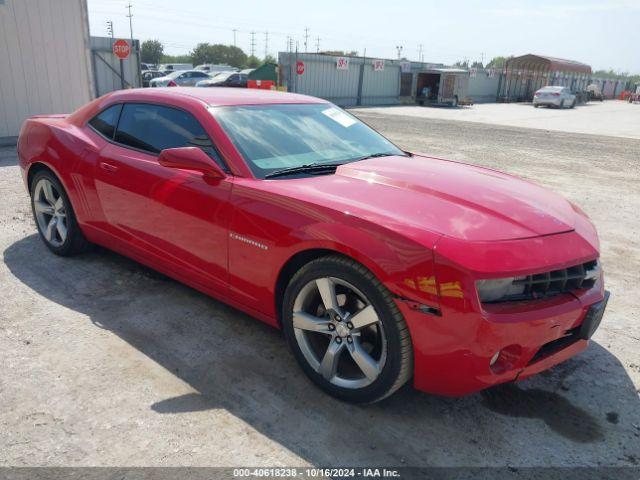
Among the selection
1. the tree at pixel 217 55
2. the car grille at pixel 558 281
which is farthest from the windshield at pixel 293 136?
the tree at pixel 217 55

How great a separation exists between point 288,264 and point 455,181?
3.77 feet

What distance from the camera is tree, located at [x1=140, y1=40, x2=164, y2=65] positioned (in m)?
87.1

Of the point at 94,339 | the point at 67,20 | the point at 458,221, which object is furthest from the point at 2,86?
the point at 458,221

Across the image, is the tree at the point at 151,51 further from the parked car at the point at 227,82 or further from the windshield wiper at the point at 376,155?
the windshield wiper at the point at 376,155

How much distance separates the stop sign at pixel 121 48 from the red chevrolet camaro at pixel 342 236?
44.9 feet

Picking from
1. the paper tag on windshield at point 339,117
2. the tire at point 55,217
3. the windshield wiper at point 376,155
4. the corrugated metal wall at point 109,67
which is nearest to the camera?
the windshield wiper at point 376,155

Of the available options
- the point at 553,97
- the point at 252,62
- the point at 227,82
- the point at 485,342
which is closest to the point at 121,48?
the point at 227,82

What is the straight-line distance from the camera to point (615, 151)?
46.9ft

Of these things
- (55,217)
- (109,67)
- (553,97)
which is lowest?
(553,97)

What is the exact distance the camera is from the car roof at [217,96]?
3514mm

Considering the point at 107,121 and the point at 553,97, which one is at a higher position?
the point at 107,121

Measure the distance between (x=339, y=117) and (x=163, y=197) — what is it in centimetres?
146

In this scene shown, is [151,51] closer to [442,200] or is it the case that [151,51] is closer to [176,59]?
[176,59]

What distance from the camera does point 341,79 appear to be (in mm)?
30688
